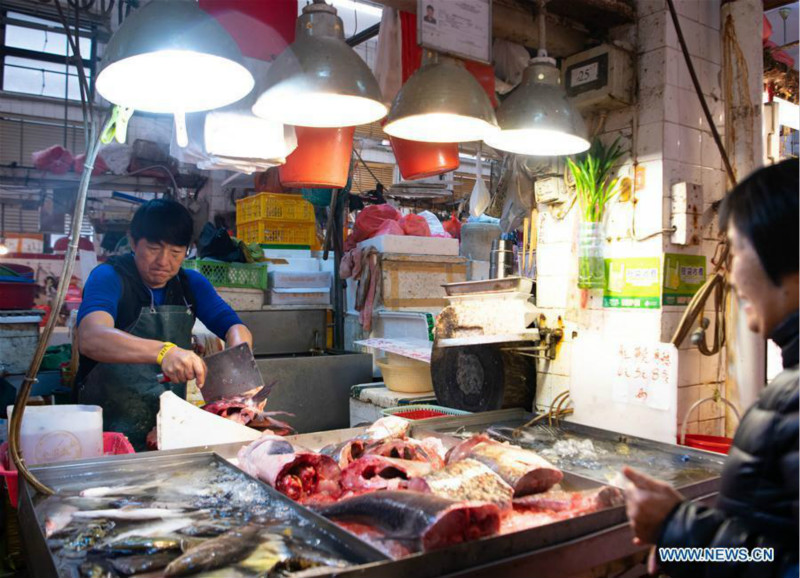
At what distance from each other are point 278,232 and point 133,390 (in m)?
4.40

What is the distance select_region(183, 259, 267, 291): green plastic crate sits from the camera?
23.3ft

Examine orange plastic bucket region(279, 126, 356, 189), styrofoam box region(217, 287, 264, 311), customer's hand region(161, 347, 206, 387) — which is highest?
orange plastic bucket region(279, 126, 356, 189)

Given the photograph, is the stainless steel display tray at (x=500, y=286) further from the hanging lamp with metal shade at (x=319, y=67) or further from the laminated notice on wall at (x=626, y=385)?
the hanging lamp with metal shade at (x=319, y=67)

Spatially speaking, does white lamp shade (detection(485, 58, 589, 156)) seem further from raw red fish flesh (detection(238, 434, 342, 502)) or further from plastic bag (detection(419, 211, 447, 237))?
plastic bag (detection(419, 211, 447, 237))

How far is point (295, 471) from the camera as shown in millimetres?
2473

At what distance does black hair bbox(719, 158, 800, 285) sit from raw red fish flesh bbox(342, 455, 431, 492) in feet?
4.84

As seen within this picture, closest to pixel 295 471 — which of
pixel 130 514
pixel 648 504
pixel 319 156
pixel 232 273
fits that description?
pixel 130 514

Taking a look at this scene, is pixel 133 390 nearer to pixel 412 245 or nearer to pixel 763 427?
pixel 763 427

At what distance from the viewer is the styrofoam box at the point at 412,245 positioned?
6863 millimetres

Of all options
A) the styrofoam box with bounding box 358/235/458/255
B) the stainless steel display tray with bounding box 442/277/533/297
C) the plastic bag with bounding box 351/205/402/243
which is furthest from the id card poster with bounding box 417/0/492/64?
the plastic bag with bounding box 351/205/402/243

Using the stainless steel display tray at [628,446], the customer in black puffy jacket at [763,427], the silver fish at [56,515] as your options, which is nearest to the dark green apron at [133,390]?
the silver fish at [56,515]

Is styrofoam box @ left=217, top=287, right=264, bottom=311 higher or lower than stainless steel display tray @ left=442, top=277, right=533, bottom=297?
lower

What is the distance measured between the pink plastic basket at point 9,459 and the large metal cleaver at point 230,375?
1.87 ft

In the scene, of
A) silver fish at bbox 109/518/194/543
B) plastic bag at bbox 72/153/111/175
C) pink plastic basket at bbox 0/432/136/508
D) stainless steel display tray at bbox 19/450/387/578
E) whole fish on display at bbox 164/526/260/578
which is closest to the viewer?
whole fish on display at bbox 164/526/260/578
